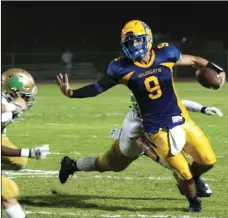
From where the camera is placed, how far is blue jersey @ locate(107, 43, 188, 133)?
5473 millimetres

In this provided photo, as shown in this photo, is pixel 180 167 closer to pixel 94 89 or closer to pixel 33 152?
pixel 94 89

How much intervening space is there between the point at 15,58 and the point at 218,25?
29.9 ft

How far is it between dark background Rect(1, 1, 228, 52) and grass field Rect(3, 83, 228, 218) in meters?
17.3

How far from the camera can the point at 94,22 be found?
2988 centimetres

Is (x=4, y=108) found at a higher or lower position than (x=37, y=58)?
higher

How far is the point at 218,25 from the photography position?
30484mm

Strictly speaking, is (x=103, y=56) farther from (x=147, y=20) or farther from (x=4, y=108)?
(x=4, y=108)

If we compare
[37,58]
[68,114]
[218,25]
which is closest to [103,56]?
[37,58]

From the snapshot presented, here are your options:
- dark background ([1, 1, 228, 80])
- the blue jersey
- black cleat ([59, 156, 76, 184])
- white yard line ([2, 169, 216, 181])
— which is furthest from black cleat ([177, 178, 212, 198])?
dark background ([1, 1, 228, 80])

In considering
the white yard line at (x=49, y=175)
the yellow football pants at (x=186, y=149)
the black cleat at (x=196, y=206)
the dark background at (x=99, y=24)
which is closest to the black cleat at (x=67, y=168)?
the white yard line at (x=49, y=175)

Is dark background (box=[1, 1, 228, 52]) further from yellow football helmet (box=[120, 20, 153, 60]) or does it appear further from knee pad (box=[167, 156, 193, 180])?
knee pad (box=[167, 156, 193, 180])

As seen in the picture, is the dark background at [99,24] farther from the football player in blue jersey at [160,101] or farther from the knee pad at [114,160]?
the football player in blue jersey at [160,101]

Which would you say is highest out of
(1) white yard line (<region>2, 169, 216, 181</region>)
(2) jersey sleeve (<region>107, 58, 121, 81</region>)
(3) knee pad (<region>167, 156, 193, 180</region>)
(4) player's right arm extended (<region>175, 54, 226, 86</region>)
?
(4) player's right arm extended (<region>175, 54, 226, 86</region>)

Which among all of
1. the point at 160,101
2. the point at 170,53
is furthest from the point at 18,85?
the point at 170,53
